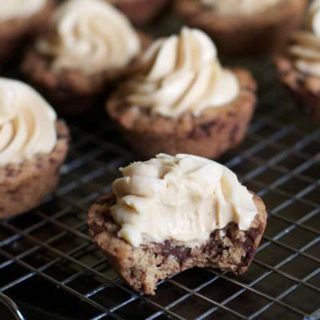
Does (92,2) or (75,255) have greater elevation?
(92,2)

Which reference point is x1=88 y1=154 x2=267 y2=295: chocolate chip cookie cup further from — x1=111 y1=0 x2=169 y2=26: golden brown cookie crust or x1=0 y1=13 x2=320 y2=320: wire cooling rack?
x1=111 y1=0 x2=169 y2=26: golden brown cookie crust

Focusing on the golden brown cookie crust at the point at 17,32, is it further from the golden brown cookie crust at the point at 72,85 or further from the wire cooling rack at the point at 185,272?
the wire cooling rack at the point at 185,272

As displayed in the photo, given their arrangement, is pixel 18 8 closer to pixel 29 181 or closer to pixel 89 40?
pixel 89 40

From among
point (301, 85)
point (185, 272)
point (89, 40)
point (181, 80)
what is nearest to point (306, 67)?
point (301, 85)

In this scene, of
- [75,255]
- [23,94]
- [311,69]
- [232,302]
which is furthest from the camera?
[311,69]

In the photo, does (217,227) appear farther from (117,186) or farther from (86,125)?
(86,125)

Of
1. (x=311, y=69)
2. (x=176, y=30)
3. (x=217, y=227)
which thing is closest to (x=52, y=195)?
(x=217, y=227)

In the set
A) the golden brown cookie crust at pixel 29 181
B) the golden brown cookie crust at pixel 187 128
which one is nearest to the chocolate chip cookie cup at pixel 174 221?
the golden brown cookie crust at pixel 29 181
